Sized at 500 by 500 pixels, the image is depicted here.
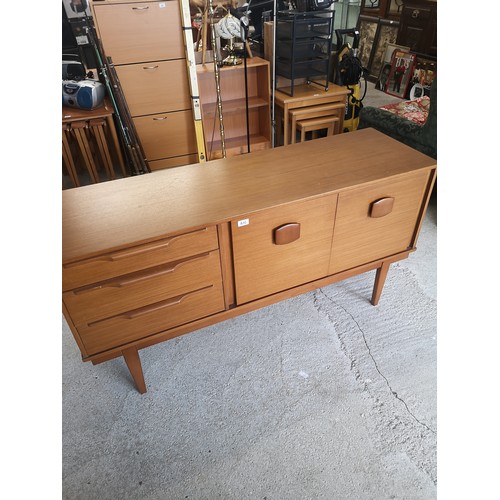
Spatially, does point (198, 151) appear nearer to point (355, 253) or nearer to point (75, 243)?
point (355, 253)

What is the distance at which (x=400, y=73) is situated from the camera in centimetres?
492

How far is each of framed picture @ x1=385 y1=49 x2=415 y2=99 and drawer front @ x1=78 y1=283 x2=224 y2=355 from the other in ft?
15.6

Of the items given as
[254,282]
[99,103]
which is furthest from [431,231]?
[99,103]

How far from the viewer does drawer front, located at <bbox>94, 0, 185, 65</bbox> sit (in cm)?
252

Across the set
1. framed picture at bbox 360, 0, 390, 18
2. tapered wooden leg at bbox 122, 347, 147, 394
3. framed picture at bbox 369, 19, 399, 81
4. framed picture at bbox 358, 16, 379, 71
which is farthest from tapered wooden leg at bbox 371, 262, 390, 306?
framed picture at bbox 360, 0, 390, 18

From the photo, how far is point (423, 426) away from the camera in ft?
4.68

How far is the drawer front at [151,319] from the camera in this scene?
3.86 feet

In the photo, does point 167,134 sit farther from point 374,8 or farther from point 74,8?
point 374,8

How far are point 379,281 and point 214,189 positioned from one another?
101cm

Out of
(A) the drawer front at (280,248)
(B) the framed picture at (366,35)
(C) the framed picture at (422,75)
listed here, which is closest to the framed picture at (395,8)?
(B) the framed picture at (366,35)

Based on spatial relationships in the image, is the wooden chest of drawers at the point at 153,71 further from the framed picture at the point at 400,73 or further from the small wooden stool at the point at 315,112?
the framed picture at the point at 400,73

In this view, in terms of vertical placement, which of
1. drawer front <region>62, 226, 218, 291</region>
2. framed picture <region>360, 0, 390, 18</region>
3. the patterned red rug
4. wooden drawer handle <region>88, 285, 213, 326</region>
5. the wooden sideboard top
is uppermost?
framed picture <region>360, 0, 390, 18</region>

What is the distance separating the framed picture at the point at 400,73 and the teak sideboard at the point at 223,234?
157 inches

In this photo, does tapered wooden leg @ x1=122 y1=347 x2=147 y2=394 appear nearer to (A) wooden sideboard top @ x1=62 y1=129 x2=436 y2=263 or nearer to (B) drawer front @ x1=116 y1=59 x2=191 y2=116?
(A) wooden sideboard top @ x1=62 y1=129 x2=436 y2=263
